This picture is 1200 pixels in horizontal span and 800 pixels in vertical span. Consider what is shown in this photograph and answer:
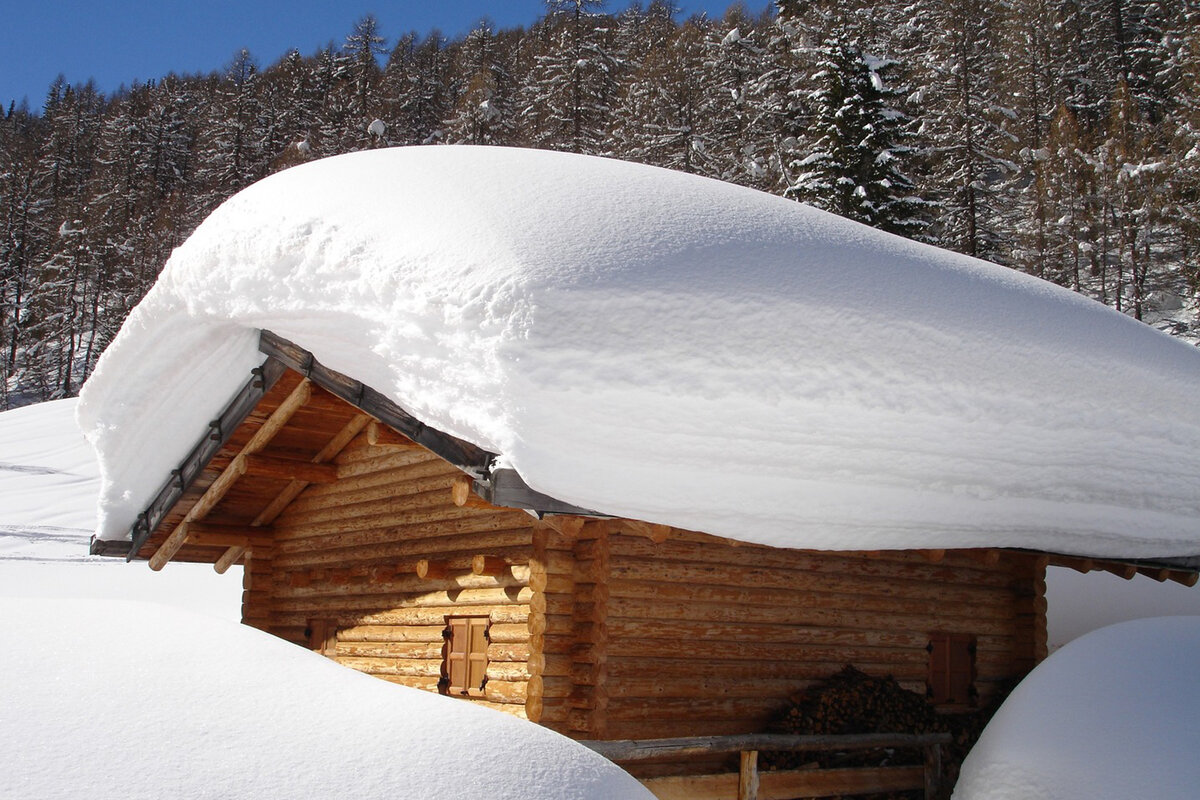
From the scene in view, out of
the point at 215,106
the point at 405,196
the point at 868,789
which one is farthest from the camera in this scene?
the point at 215,106

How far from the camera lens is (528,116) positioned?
38125mm

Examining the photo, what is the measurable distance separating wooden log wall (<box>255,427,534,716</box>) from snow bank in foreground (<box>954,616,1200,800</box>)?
3329 millimetres

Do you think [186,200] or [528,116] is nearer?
[528,116]

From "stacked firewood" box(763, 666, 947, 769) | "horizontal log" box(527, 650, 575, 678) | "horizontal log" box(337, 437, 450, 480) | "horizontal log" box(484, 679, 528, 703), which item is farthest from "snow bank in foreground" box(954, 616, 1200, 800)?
"horizontal log" box(337, 437, 450, 480)

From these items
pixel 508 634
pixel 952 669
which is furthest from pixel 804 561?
pixel 508 634

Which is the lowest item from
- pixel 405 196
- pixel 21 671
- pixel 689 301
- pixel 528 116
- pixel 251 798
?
pixel 251 798

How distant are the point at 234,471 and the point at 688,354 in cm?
472

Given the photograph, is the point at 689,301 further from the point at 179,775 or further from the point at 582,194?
the point at 179,775

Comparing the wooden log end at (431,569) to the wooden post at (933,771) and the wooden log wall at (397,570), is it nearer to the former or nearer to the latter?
the wooden log wall at (397,570)

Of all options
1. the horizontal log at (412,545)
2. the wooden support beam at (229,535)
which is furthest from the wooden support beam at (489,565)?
the wooden support beam at (229,535)

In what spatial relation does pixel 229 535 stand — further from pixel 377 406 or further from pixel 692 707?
pixel 692 707

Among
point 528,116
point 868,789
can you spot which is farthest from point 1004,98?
point 868,789

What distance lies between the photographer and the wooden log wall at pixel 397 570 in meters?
7.07

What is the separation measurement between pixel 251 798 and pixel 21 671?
95cm
